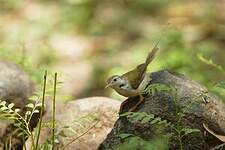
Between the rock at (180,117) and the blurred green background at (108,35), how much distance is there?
12.2ft

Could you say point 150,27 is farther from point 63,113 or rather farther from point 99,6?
point 63,113

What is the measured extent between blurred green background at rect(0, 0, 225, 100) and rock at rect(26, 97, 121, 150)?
316cm

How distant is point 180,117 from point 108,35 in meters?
6.14

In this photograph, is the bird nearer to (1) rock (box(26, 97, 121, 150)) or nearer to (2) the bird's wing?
(2) the bird's wing

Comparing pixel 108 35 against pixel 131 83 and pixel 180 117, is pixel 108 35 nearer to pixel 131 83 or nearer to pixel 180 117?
pixel 131 83

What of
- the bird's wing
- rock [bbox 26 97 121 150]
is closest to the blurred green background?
rock [bbox 26 97 121 150]

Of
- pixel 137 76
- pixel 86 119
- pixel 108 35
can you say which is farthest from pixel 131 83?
pixel 108 35

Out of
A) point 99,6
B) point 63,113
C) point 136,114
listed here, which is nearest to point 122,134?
point 136,114

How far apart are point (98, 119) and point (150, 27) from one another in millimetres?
5600

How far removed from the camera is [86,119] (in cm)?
380

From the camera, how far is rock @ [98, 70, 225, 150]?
3.53m

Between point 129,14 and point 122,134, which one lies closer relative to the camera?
point 122,134

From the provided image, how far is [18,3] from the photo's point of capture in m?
10.2

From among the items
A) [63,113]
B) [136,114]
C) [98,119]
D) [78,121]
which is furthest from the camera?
[63,113]
